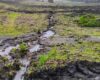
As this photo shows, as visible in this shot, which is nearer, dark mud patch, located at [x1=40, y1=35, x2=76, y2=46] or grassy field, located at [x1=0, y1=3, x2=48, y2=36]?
dark mud patch, located at [x1=40, y1=35, x2=76, y2=46]

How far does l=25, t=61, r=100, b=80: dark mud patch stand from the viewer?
79.6 feet

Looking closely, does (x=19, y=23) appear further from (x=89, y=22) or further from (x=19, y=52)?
(x=19, y=52)

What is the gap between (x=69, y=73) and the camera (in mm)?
24469

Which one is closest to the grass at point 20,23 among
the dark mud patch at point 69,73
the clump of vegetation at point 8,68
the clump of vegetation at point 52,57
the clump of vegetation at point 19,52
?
the clump of vegetation at point 19,52

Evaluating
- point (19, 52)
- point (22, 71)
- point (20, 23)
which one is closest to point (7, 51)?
point (19, 52)

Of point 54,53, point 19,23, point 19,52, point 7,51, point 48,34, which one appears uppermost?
point 54,53

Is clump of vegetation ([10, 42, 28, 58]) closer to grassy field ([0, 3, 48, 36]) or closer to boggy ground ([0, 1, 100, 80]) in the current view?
boggy ground ([0, 1, 100, 80])

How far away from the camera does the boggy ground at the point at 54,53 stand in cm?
2461

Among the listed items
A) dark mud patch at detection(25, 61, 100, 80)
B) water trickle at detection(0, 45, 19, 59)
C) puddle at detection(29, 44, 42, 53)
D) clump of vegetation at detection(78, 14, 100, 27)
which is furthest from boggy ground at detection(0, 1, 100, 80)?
A: clump of vegetation at detection(78, 14, 100, 27)

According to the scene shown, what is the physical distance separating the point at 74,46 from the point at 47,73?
6332mm

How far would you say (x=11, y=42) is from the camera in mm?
33469

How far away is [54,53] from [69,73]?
355 cm

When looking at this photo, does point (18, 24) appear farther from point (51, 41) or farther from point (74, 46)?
point (74, 46)

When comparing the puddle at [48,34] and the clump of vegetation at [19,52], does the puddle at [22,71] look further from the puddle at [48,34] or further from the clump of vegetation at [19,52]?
the puddle at [48,34]
